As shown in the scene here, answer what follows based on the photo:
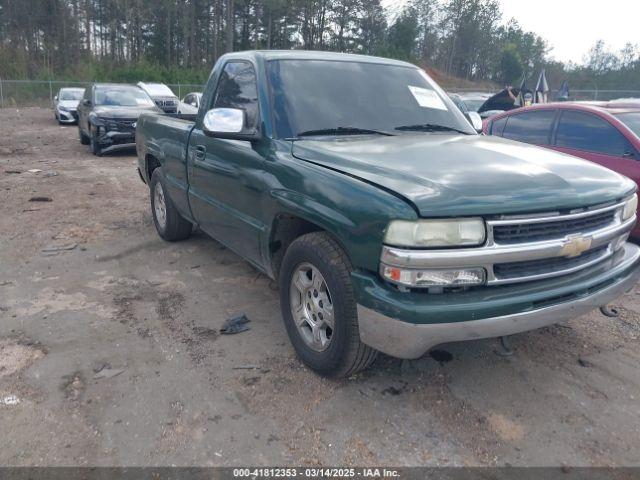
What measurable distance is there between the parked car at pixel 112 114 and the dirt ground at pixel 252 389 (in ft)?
27.2

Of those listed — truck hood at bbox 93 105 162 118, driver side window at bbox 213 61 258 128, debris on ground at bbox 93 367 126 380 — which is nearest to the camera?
debris on ground at bbox 93 367 126 380

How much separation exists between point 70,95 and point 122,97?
393 inches

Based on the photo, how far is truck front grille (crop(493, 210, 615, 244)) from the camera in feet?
8.45

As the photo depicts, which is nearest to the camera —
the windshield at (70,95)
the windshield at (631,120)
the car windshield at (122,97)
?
the windshield at (631,120)

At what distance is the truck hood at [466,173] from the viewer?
2537 millimetres

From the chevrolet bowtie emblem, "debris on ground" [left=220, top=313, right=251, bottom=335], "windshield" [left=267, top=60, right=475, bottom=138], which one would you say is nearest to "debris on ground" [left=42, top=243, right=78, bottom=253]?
"debris on ground" [left=220, top=313, right=251, bottom=335]

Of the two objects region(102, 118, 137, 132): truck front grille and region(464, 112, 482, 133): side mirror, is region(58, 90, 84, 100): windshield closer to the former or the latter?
region(102, 118, 137, 132): truck front grille

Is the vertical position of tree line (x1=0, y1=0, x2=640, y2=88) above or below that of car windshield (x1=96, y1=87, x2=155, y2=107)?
above

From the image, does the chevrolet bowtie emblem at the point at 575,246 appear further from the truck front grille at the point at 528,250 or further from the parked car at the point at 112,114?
the parked car at the point at 112,114

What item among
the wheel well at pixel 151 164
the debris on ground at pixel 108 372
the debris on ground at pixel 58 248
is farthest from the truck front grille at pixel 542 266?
the debris on ground at pixel 58 248

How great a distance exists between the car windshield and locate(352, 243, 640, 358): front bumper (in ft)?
40.3

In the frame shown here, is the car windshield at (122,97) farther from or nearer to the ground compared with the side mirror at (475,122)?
nearer to the ground

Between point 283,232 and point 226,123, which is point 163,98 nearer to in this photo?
point 226,123

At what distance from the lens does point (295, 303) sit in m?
3.32
